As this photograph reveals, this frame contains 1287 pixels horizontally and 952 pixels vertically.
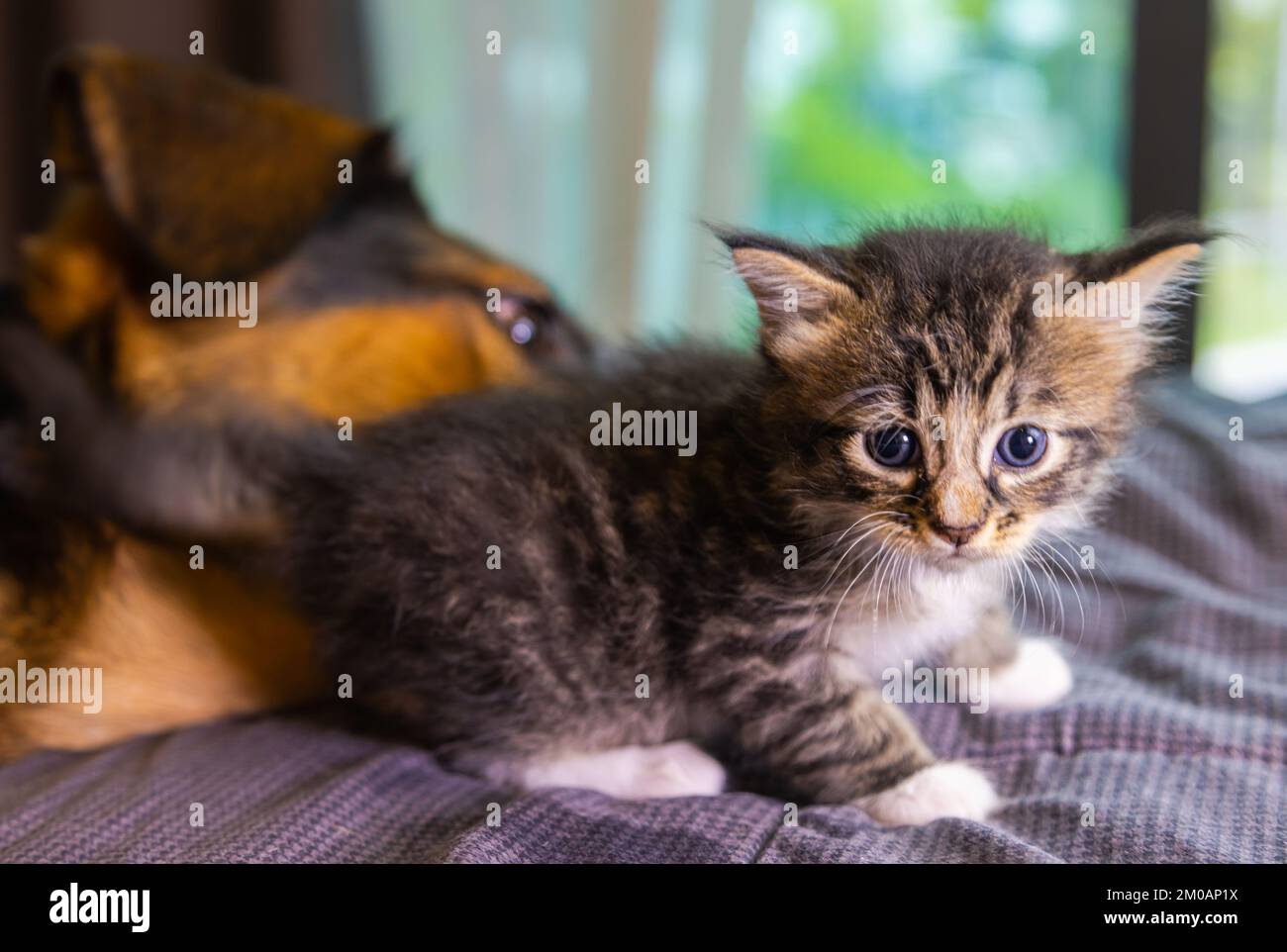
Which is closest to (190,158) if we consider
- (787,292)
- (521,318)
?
(521,318)

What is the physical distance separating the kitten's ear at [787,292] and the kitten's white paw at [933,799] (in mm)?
467

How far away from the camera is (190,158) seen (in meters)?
1.65

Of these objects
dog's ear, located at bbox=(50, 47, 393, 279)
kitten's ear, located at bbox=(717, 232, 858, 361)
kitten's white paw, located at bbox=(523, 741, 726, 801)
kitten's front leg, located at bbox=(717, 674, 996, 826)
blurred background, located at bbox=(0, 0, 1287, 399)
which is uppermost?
blurred background, located at bbox=(0, 0, 1287, 399)

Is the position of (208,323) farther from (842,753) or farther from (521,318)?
(842,753)

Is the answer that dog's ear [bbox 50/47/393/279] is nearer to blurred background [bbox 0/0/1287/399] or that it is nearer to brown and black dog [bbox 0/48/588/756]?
brown and black dog [bbox 0/48/588/756]

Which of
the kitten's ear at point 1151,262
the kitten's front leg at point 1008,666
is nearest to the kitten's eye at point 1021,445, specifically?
the kitten's ear at point 1151,262

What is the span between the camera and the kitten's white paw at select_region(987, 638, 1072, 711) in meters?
1.39

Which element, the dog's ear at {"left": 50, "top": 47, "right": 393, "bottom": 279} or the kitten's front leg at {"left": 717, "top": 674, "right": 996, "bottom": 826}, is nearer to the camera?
the kitten's front leg at {"left": 717, "top": 674, "right": 996, "bottom": 826}

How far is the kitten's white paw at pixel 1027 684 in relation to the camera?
4.57ft

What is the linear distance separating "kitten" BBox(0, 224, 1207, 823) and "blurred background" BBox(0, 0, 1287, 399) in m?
1.67

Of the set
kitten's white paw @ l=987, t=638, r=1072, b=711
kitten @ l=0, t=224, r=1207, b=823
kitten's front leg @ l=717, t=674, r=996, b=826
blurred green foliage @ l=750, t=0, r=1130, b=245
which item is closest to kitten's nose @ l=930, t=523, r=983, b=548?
kitten @ l=0, t=224, r=1207, b=823
